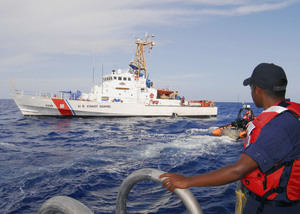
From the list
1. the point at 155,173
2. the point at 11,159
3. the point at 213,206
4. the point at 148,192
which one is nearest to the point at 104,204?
the point at 148,192

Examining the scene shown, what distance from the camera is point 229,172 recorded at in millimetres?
1337

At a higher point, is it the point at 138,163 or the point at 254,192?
the point at 254,192

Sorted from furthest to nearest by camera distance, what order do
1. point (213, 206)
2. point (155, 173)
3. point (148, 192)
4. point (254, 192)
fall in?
point (148, 192), point (213, 206), point (254, 192), point (155, 173)

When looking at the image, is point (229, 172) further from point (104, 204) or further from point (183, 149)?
point (183, 149)

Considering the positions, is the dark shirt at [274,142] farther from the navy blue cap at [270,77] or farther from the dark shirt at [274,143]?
the navy blue cap at [270,77]

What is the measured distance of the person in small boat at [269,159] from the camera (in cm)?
133

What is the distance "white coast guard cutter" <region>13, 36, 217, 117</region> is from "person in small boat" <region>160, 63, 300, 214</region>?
22.6m

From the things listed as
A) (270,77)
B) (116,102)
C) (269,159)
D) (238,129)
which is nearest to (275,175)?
(269,159)

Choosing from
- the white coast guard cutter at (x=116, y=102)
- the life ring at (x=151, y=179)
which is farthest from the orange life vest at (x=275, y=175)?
the white coast guard cutter at (x=116, y=102)

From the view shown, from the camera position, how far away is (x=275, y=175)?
149cm

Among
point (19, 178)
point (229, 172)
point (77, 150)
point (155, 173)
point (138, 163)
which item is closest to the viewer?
point (229, 172)

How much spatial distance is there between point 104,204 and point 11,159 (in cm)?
522

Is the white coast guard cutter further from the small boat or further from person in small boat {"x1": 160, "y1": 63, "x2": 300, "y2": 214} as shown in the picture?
person in small boat {"x1": 160, "y1": 63, "x2": 300, "y2": 214}

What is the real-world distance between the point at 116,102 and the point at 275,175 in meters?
22.8
